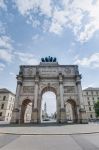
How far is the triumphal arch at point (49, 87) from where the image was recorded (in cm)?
2894

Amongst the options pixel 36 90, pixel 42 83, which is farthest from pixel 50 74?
pixel 36 90

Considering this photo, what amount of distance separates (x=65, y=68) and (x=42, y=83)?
749 cm

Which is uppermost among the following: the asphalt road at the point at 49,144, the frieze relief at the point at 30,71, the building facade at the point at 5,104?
the frieze relief at the point at 30,71

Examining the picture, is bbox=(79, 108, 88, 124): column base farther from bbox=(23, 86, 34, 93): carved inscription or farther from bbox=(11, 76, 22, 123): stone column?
bbox=(11, 76, 22, 123): stone column

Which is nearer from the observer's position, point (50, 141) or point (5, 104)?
point (50, 141)

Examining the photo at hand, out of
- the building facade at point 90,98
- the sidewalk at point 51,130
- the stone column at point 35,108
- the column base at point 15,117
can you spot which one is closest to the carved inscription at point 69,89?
the stone column at point 35,108

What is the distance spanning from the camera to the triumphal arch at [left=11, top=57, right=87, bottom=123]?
94.9 feet

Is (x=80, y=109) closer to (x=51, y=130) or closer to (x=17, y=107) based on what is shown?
(x=17, y=107)

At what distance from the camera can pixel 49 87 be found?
105 feet

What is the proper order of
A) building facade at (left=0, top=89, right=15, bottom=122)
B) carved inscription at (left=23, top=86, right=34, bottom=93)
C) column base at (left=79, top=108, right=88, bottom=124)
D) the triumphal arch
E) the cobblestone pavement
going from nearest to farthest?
the cobblestone pavement < column base at (left=79, top=108, right=88, bottom=124) < the triumphal arch < carved inscription at (left=23, top=86, right=34, bottom=93) < building facade at (left=0, top=89, right=15, bottom=122)

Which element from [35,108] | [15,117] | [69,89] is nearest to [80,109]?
[69,89]

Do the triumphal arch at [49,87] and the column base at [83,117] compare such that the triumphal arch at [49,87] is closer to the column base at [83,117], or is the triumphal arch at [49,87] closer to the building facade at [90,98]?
Result: the column base at [83,117]

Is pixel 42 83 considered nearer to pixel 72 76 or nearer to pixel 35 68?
pixel 35 68

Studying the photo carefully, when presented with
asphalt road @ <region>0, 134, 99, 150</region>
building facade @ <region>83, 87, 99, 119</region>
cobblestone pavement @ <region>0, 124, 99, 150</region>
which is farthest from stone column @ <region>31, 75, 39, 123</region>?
building facade @ <region>83, 87, 99, 119</region>
